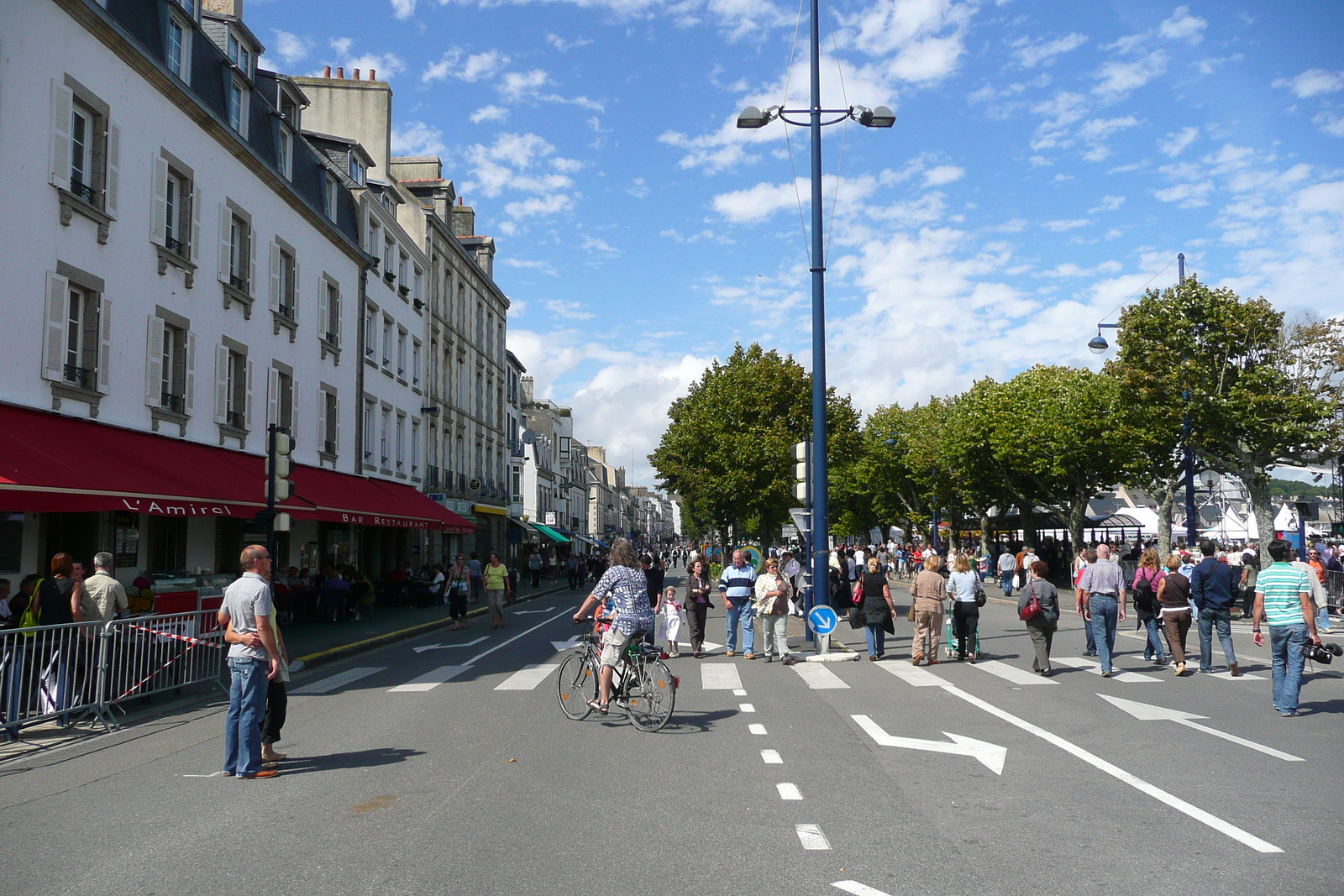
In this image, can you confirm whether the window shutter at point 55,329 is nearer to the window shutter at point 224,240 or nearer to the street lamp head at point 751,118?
the window shutter at point 224,240

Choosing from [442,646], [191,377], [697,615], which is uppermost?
[191,377]

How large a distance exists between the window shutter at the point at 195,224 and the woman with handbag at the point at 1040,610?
15.9m

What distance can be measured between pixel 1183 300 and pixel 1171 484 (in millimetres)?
10759

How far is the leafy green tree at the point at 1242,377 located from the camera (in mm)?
26172

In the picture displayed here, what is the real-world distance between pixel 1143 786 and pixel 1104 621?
23.0ft

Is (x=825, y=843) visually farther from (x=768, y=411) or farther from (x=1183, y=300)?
(x=768, y=411)

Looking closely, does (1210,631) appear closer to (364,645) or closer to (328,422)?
(364,645)

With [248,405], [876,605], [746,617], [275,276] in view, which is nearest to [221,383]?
[248,405]

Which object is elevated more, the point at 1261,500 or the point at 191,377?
the point at 191,377

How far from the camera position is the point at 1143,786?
687 centimetres

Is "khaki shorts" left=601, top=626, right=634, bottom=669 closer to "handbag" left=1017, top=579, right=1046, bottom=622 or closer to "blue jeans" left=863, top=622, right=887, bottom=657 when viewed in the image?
"handbag" left=1017, top=579, right=1046, bottom=622

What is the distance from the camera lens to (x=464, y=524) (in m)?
33.7

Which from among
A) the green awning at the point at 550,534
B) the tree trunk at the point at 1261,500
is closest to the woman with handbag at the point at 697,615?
the tree trunk at the point at 1261,500

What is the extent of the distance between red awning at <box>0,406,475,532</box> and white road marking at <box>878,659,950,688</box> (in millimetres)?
10323
